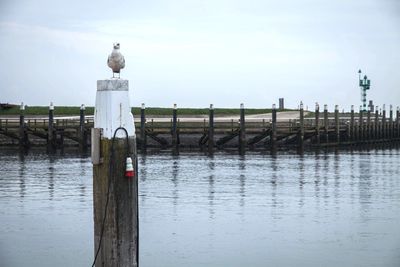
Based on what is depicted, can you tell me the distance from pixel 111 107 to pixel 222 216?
42.1 feet

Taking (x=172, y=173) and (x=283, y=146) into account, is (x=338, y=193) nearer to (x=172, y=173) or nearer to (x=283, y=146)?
(x=172, y=173)

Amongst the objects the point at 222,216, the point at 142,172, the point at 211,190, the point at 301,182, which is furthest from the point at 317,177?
the point at 222,216

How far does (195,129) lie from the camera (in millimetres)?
61219

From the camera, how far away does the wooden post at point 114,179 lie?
9.62 metres

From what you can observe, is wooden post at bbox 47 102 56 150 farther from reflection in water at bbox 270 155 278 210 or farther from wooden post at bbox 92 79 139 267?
wooden post at bbox 92 79 139 267

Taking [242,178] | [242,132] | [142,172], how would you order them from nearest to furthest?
[242,178], [142,172], [242,132]

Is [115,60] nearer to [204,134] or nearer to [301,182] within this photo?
[301,182]

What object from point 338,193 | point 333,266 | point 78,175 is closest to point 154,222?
point 333,266

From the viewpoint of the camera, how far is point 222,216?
22.2 metres

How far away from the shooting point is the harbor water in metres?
16.8

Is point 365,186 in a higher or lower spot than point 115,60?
lower

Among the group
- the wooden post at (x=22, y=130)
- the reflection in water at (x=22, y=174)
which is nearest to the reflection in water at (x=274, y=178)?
the reflection in water at (x=22, y=174)

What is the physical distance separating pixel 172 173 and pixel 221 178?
11.1 feet

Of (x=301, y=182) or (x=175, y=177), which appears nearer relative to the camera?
(x=301, y=182)
